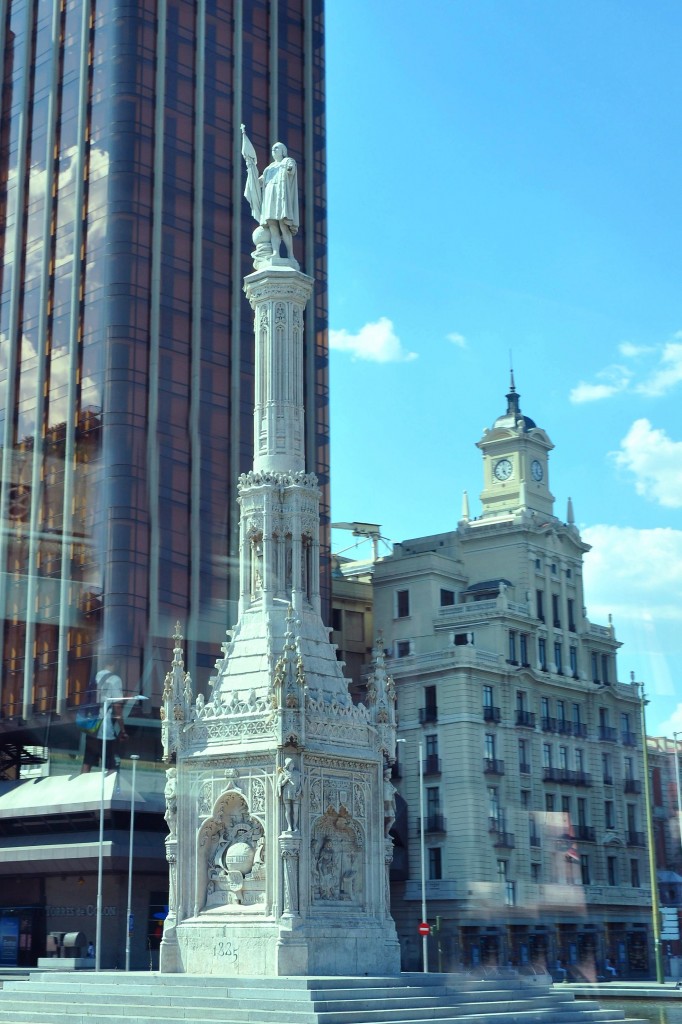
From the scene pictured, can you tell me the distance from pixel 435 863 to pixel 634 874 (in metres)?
15.2

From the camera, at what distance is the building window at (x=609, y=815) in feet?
282

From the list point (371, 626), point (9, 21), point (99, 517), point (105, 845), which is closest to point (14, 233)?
point (9, 21)

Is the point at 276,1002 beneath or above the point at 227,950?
beneath

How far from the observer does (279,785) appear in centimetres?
2734

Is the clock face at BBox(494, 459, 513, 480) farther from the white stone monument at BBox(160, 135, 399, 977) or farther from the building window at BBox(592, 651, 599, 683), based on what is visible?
the white stone monument at BBox(160, 135, 399, 977)

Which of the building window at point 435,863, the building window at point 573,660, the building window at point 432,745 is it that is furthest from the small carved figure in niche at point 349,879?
the building window at point 573,660

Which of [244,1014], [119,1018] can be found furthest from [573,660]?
[244,1014]

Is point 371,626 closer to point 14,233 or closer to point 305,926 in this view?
point 14,233

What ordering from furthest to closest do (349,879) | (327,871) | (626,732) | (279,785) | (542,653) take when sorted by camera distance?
1. (626,732)
2. (542,653)
3. (349,879)
4. (327,871)
5. (279,785)

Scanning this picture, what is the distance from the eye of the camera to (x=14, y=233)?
86.4 metres

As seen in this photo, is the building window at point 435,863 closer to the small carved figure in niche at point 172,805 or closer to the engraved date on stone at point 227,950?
the small carved figure in niche at point 172,805

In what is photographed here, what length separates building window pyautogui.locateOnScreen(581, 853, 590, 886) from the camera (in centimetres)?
8250

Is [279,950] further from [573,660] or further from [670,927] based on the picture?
[573,660]

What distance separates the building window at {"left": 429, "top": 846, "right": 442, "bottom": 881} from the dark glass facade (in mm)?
16592
